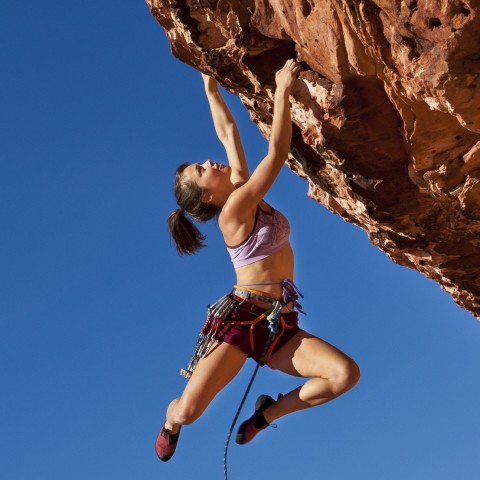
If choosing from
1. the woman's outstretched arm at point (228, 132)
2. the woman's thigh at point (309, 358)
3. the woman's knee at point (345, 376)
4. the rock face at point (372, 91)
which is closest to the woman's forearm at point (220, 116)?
the woman's outstretched arm at point (228, 132)

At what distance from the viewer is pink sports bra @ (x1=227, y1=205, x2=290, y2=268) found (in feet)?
22.0

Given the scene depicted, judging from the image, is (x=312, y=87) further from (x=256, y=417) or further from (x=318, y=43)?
(x=256, y=417)

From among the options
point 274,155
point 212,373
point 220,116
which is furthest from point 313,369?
point 220,116

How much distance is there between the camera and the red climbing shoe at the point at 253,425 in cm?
707

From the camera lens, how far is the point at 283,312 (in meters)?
6.86

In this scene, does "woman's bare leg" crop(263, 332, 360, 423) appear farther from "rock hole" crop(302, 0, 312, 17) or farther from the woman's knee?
"rock hole" crop(302, 0, 312, 17)

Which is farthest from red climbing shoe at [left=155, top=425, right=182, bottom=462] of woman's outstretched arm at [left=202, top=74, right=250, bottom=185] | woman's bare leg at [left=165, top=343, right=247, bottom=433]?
woman's outstretched arm at [left=202, top=74, right=250, bottom=185]

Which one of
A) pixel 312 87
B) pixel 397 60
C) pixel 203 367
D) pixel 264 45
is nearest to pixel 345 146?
pixel 312 87

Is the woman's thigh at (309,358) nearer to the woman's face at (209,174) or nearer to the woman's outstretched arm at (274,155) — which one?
the woman's outstretched arm at (274,155)

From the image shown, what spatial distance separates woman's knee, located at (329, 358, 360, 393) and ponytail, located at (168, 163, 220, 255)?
1655 mm

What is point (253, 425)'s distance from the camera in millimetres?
7078

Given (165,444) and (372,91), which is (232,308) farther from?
(372,91)

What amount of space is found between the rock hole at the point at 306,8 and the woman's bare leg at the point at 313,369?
8.45ft

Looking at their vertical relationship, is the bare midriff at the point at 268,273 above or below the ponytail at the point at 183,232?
below
